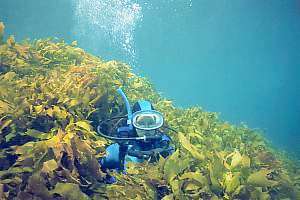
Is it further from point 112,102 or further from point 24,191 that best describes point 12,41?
point 24,191

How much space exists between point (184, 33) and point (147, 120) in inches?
2337

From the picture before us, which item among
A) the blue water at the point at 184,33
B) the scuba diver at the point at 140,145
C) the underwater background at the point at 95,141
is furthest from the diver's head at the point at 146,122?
the blue water at the point at 184,33

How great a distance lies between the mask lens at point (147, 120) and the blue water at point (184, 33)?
21.3 feet

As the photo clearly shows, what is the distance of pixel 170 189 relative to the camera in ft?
11.7

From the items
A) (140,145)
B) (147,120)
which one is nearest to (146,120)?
(147,120)

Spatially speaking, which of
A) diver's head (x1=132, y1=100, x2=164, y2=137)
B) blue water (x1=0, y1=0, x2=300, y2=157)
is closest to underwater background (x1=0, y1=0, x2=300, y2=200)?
diver's head (x1=132, y1=100, x2=164, y2=137)

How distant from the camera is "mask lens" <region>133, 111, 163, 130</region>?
165 inches

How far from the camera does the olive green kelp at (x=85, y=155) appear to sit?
3.49 metres

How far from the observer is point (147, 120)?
424 centimetres

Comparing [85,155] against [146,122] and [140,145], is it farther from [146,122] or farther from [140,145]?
[146,122]

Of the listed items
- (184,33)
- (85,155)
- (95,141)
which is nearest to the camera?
(85,155)

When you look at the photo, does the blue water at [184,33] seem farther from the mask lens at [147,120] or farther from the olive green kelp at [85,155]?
the mask lens at [147,120]

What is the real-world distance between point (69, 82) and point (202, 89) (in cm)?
12717

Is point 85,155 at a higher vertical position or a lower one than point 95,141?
lower
